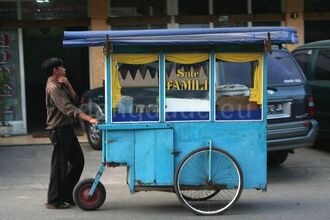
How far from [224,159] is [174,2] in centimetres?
733

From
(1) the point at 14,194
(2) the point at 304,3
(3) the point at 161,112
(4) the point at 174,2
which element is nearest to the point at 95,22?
(4) the point at 174,2

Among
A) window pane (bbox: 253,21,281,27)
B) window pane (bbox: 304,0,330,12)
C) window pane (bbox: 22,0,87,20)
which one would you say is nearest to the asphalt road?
window pane (bbox: 22,0,87,20)

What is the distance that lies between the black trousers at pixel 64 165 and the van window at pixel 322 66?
5125 mm

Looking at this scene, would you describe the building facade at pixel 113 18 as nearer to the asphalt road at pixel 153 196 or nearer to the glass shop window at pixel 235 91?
the asphalt road at pixel 153 196

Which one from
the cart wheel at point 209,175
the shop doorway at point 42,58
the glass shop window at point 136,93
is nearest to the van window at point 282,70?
the cart wheel at point 209,175

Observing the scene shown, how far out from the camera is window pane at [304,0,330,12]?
540 inches

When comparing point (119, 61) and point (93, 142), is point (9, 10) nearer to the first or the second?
point (93, 142)

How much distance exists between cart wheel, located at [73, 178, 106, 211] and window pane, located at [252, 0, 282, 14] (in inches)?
319

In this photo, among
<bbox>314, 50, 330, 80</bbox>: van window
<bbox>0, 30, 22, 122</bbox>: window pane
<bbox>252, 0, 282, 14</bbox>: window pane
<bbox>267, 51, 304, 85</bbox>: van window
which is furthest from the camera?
<bbox>252, 0, 282, 14</bbox>: window pane

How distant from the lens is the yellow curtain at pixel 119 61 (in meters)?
6.41

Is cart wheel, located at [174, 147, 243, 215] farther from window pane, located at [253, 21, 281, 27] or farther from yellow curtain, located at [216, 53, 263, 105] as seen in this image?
window pane, located at [253, 21, 281, 27]

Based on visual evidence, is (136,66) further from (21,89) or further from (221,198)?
(21,89)

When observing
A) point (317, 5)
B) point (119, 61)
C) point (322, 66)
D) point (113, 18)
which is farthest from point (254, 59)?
point (317, 5)

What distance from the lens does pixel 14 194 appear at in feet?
25.3
